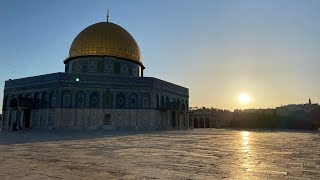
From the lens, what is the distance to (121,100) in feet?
91.0

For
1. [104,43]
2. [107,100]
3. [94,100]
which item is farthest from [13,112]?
[104,43]

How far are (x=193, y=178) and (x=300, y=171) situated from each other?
2.02 metres

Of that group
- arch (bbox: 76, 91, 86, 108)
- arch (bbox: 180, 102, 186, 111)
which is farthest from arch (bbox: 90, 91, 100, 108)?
arch (bbox: 180, 102, 186, 111)

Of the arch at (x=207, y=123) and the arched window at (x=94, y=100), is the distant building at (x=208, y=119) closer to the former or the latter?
the arch at (x=207, y=123)

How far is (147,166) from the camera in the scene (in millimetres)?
5160

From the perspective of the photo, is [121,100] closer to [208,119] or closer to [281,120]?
[208,119]

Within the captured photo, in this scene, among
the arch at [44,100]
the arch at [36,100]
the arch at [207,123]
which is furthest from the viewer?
the arch at [207,123]

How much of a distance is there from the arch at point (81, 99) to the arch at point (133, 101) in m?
4.47

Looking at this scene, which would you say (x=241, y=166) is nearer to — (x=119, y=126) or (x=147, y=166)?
(x=147, y=166)

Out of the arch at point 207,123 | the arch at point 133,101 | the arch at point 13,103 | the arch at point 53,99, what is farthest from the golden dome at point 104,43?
the arch at point 207,123

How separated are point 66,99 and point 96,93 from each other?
2.84 meters

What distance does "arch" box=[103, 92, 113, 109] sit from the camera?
27.2 metres

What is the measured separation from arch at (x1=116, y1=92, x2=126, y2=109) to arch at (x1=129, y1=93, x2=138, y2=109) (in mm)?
621

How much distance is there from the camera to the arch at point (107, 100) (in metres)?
27.2
